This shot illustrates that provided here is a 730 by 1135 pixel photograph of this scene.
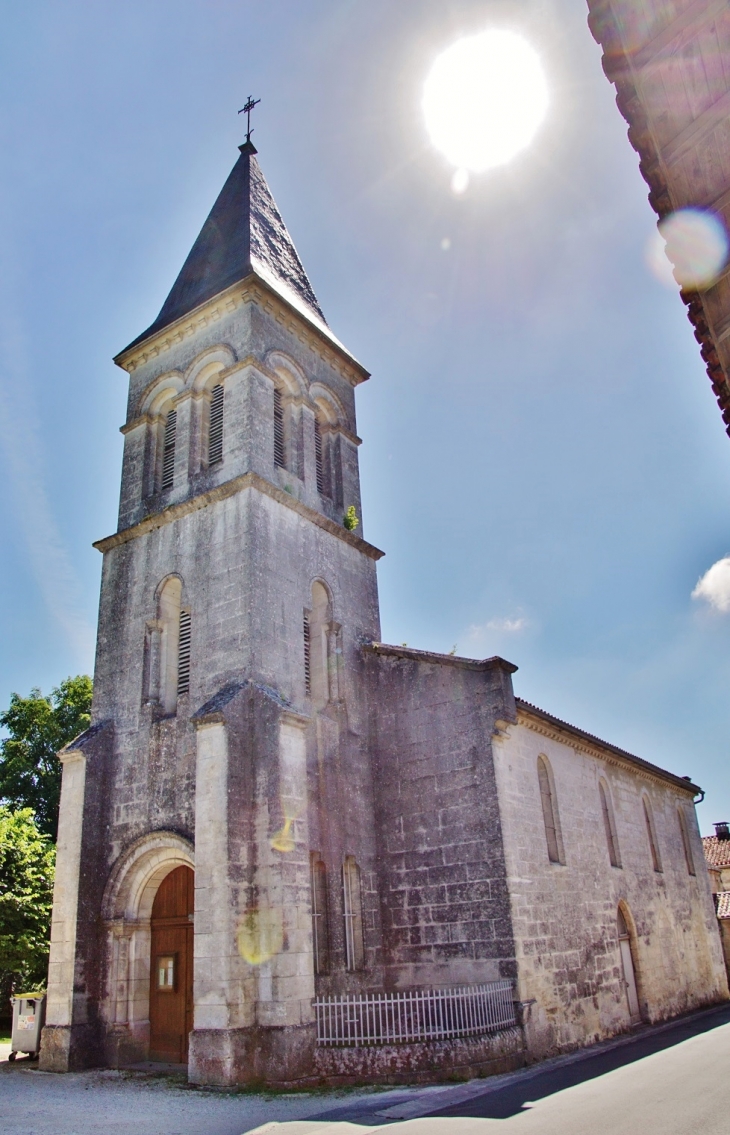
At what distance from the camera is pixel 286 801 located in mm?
12680

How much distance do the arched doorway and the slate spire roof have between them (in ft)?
54.1

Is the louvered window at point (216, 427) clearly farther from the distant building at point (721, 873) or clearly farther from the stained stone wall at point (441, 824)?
the distant building at point (721, 873)

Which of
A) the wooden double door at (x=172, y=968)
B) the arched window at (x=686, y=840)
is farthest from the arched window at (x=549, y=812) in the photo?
the arched window at (x=686, y=840)

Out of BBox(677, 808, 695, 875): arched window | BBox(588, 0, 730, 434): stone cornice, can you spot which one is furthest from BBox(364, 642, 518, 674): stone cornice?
BBox(677, 808, 695, 875): arched window

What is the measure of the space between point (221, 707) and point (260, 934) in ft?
11.4

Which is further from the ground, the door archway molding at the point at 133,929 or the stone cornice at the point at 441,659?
the stone cornice at the point at 441,659

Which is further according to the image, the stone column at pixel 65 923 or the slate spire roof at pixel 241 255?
the slate spire roof at pixel 241 255

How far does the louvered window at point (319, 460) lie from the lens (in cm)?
1906

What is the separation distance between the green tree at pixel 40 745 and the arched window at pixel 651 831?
2036cm

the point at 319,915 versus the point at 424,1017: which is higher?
the point at 319,915

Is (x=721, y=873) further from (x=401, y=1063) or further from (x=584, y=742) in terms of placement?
(x=401, y=1063)

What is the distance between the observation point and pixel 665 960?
847 inches

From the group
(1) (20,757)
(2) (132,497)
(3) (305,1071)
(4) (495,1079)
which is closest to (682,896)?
(4) (495,1079)

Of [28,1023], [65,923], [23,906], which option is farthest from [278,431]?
[23,906]
